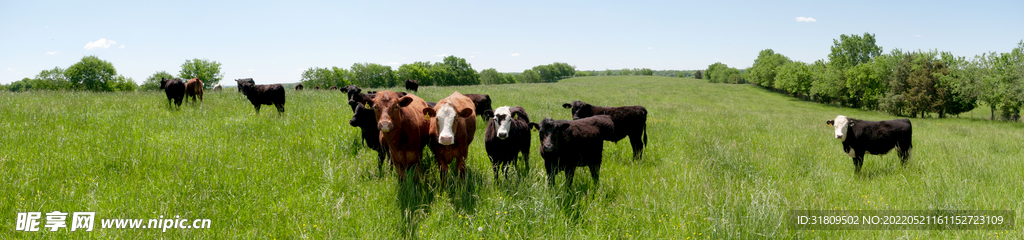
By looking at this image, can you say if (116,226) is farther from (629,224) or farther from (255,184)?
(629,224)

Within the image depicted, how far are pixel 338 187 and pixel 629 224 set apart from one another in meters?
3.58

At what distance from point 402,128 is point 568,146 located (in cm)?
225

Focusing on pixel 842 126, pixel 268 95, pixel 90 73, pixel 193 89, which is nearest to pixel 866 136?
pixel 842 126

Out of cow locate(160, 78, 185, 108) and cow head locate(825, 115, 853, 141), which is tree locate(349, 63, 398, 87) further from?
cow head locate(825, 115, 853, 141)

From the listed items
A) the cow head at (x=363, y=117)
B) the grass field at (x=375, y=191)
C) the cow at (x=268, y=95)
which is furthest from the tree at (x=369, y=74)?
the cow head at (x=363, y=117)

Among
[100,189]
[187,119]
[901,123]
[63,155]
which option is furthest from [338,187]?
[901,123]

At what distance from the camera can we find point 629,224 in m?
4.11

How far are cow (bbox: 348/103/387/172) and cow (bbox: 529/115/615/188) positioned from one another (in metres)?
2.30

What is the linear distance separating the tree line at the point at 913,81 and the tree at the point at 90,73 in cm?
11346

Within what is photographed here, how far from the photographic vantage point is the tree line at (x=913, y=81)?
3086cm

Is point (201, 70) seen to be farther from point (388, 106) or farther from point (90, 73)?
point (388, 106)

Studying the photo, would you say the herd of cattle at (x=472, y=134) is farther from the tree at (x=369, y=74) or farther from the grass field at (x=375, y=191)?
the tree at (x=369, y=74)

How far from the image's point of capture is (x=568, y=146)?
17.2 feet

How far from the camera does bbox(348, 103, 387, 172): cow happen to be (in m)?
4.88
